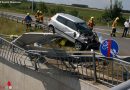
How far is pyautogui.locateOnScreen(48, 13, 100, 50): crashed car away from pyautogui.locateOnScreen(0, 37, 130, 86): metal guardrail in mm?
4781

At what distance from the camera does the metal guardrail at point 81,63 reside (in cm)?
976

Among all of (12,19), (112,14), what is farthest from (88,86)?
(112,14)

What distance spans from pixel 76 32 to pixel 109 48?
9925mm

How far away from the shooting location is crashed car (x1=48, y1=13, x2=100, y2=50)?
60.7 ft

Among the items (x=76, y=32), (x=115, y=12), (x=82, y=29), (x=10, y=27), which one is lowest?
(x=10, y=27)

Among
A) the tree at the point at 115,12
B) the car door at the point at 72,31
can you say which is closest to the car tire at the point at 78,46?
the car door at the point at 72,31

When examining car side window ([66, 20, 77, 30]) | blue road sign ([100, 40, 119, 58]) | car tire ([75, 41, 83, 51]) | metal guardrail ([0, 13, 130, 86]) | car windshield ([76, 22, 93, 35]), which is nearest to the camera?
blue road sign ([100, 40, 119, 58])

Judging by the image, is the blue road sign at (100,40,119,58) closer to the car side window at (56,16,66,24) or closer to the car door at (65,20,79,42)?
the car door at (65,20,79,42)

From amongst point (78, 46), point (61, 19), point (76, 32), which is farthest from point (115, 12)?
point (78, 46)

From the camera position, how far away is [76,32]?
1905cm

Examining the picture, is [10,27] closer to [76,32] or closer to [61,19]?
[61,19]

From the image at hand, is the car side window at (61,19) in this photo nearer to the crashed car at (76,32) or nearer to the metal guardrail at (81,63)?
the crashed car at (76,32)

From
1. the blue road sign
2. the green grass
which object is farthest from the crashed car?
the blue road sign

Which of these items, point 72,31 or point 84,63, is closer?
point 84,63
